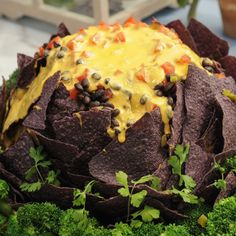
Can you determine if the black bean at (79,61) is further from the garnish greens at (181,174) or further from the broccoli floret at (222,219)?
the broccoli floret at (222,219)

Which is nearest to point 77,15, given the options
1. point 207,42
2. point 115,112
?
point 207,42

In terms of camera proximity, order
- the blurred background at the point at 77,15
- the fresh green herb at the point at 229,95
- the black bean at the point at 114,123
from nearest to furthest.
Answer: the black bean at the point at 114,123 → the fresh green herb at the point at 229,95 → the blurred background at the point at 77,15

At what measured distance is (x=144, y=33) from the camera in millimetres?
1407

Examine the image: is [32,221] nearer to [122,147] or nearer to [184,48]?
[122,147]

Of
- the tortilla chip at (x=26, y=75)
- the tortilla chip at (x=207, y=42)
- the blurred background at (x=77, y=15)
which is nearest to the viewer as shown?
the tortilla chip at (x=26, y=75)

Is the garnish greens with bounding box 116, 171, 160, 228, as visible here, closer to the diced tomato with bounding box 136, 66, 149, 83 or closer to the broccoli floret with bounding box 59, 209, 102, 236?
the broccoli floret with bounding box 59, 209, 102, 236

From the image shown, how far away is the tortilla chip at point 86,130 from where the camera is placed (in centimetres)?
119

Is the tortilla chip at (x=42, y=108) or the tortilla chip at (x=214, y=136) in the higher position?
the tortilla chip at (x=42, y=108)

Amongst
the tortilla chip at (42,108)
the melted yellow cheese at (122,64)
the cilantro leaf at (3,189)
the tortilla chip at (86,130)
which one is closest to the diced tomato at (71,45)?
the melted yellow cheese at (122,64)

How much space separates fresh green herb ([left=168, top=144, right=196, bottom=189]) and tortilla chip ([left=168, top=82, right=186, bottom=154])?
20 millimetres

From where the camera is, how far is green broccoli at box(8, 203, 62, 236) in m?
1.18

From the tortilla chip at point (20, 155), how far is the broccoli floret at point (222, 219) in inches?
15.6

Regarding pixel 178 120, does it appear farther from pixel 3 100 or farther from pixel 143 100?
pixel 3 100

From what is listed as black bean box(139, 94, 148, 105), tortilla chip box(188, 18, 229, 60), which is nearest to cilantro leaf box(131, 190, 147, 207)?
black bean box(139, 94, 148, 105)
